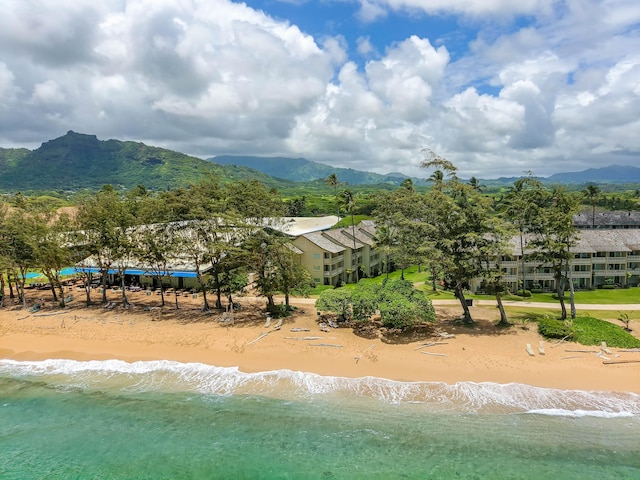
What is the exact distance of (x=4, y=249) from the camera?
131 feet

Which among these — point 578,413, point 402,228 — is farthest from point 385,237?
point 578,413

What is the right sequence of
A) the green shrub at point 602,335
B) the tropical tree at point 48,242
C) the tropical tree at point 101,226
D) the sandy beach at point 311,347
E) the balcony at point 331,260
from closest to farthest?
the sandy beach at point 311,347 < the green shrub at point 602,335 < the tropical tree at point 101,226 < the tropical tree at point 48,242 < the balcony at point 331,260

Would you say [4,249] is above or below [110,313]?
above

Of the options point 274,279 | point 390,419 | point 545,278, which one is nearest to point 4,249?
point 274,279

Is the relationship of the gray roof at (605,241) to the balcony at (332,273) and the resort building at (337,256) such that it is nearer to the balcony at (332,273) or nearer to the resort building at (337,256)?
the resort building at (337,256)

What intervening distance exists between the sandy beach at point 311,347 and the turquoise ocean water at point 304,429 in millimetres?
1504

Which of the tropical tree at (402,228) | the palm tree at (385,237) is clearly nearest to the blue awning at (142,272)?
the tropical tree at (402,228)

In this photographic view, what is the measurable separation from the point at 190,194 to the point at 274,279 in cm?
1196

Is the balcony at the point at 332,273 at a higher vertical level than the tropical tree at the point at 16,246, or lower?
lower

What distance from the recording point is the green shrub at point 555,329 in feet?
95.3

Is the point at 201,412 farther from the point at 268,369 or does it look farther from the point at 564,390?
the point at 564,390

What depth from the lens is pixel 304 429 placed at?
795 inches

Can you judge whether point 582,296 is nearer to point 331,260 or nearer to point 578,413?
point 578,413

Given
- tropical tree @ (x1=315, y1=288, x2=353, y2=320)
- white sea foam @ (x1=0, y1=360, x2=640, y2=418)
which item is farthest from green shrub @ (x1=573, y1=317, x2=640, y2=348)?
tropical tree @ (x1=315, y1=288, x2=353, y2=320)
